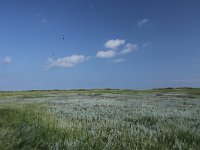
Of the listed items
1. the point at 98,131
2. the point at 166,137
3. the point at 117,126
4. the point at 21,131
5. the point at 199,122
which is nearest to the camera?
the point at 21,131

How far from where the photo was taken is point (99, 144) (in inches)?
423

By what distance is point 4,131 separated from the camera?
1044cm

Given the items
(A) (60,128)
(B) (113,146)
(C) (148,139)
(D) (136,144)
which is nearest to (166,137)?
(C) (148,139)

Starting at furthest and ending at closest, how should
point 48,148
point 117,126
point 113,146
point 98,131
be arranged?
point 117,126
point 98,131
point 113,146
point 48,148

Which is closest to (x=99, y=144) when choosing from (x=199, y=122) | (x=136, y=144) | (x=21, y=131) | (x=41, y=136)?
(x=136, y=144)

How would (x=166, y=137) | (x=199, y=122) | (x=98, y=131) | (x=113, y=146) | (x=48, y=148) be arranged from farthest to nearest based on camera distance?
1. (x=199, y=122)
2. (x=98, y=131)
3. (x=166, y=137)
4. (x=113, y=146)
5. (x=48, y=148)

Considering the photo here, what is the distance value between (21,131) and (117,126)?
503 cm

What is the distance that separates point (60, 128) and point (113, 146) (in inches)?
131

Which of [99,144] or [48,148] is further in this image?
[99,144]

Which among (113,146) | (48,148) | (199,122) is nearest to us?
(48,148)

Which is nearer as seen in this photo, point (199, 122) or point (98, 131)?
point (98, 131)

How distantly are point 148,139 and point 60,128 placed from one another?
3.59 m

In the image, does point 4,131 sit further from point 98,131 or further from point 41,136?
point 98,131

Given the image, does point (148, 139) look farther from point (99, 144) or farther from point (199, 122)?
point (199, 122)
